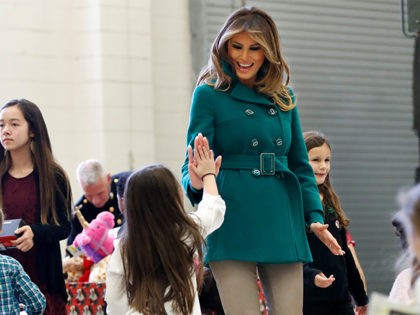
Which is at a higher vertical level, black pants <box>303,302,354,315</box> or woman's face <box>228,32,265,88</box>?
woman's face <box>228,32,265,88</box>

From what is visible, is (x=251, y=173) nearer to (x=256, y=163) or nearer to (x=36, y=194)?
(x=256, y=163)

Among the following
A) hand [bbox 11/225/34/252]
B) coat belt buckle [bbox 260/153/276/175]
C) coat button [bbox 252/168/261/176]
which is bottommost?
hand [bbox 11/225/34/252]

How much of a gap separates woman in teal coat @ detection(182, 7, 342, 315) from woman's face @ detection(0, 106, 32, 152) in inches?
50.2

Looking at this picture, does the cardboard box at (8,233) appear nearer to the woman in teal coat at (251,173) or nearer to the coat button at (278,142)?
the woman in teal coat at (251,173)

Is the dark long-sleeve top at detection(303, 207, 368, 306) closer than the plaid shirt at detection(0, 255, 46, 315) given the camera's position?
No

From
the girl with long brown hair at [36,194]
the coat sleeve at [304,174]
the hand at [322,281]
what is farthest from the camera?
the girl with long brown hair at [36,194]

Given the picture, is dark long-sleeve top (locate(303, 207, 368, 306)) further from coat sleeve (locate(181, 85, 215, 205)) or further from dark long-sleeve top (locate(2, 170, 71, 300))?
dark long-sleeve top (locate(2, 170, 71, 300))

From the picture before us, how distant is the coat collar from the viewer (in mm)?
4121

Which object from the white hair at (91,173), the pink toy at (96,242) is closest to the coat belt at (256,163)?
the pink toy at (96,242)

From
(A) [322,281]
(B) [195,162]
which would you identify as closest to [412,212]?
(B) [195,162]

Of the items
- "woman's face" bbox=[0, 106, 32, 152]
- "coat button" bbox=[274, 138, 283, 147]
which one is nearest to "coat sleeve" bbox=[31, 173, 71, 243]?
"woman's face" bbox=[0, 106, 32, 152]

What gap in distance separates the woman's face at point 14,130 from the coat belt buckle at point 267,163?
155cm

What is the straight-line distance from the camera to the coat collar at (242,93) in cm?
412

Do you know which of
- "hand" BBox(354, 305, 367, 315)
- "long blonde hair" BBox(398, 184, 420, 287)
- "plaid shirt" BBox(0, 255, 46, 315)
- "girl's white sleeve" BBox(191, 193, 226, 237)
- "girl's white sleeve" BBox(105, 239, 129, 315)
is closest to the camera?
"long blonde hair" BBox(398, 184, 420, 287)
